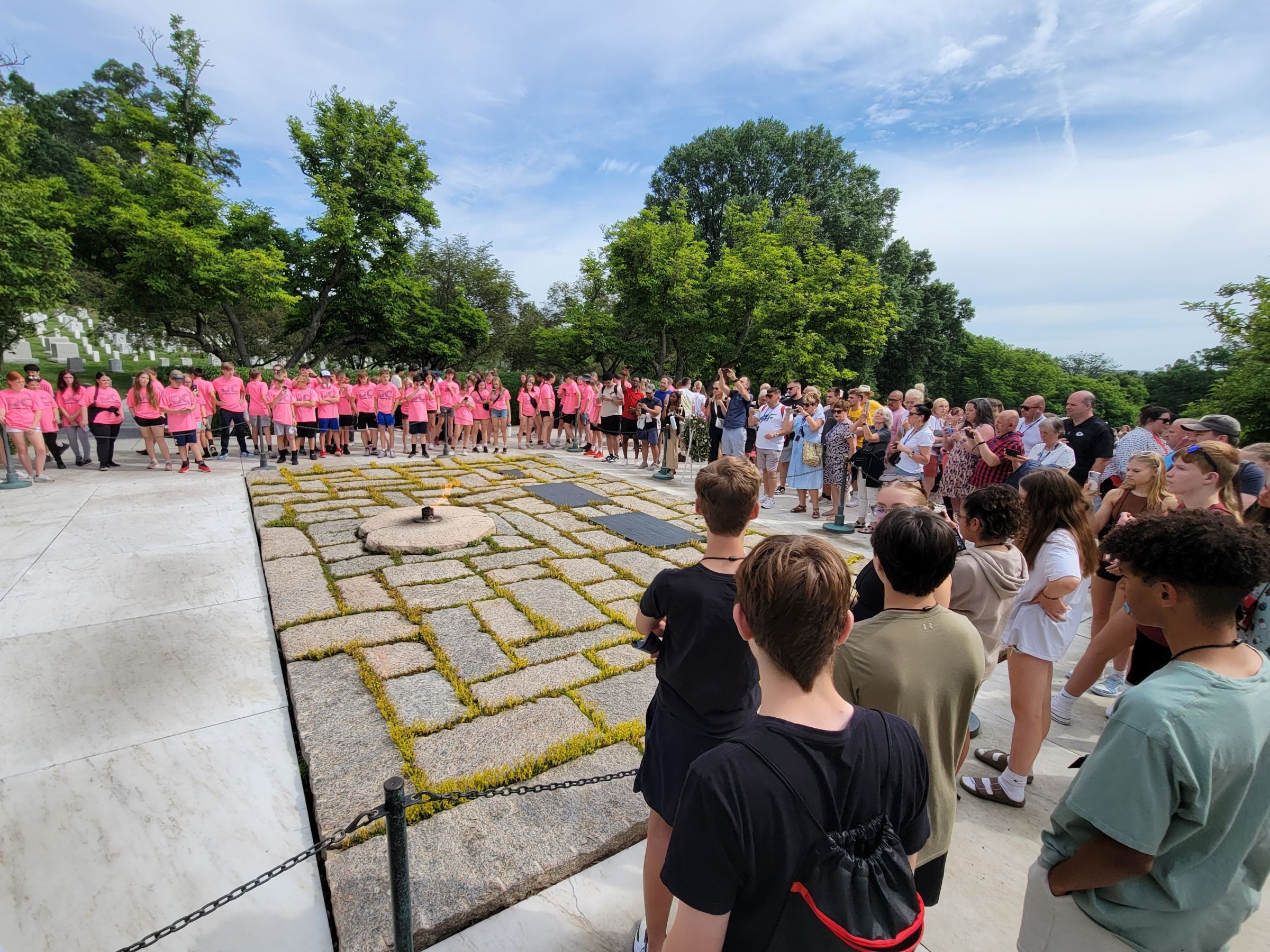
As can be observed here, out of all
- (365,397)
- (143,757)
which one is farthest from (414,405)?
(143,757)

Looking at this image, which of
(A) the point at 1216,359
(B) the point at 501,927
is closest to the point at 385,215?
(B) the point at 501,927

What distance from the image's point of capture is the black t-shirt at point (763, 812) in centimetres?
94

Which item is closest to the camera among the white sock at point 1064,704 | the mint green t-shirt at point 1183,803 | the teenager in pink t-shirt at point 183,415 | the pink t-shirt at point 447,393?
the mint green t-shirt at point 1183,803

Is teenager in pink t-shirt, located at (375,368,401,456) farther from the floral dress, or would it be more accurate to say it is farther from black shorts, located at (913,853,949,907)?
black shorts, located at (913,853,949,907)

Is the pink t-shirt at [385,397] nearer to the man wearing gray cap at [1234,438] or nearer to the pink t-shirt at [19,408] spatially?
the pink t-shirt at [19,408]

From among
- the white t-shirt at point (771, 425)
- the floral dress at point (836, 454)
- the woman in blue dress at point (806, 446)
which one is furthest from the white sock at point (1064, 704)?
the white t-shirt at point (771, 425)

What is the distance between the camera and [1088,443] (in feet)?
18.9

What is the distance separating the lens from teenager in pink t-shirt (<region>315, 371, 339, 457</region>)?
33.8ft

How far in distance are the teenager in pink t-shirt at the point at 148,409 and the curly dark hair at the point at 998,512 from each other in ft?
35.5

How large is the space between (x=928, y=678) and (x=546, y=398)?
11748mm

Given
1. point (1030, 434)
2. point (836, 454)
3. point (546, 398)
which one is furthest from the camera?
point (546, 398)

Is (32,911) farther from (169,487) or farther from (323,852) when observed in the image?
(169,487)

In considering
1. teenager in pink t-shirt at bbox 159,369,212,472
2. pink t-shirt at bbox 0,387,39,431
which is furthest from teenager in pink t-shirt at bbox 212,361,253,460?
pink t-shirt at bbox 0,387,39,431

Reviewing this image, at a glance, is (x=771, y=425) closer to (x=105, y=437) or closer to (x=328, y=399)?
(x=328, y=399)
